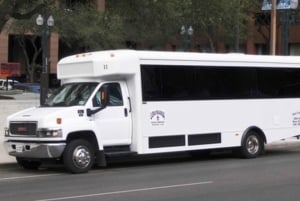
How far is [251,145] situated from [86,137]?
543cm

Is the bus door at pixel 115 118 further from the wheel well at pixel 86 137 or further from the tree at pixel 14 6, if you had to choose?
the tree at pixel 14 6

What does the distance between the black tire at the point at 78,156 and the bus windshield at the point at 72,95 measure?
0.99 m

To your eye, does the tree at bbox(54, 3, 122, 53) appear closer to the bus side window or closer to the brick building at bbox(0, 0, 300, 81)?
the brick building at bbox(0, 0, 300, 81)

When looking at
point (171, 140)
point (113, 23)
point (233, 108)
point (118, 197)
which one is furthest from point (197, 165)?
point (113, 23)

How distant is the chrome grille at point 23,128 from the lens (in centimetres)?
1461

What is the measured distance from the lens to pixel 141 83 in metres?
16.0

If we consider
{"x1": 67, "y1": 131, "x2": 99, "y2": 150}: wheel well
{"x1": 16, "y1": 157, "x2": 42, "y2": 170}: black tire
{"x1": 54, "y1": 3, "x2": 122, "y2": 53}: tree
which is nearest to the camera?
{"x1": 67, "y1": 131, "x2": 99, "y2": 150}: wheel well

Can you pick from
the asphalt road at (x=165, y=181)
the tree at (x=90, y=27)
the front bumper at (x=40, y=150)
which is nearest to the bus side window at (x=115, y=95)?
the asphalt road at (x=165, y=181)

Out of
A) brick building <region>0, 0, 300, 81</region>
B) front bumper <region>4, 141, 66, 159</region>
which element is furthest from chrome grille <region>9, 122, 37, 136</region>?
brick building <region>0, 0, 300, 81</region>

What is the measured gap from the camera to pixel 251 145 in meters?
18.2

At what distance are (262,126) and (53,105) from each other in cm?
647

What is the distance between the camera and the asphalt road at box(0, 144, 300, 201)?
10.9 m

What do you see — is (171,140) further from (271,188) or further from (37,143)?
(271,188)

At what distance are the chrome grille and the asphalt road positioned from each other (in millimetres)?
952
